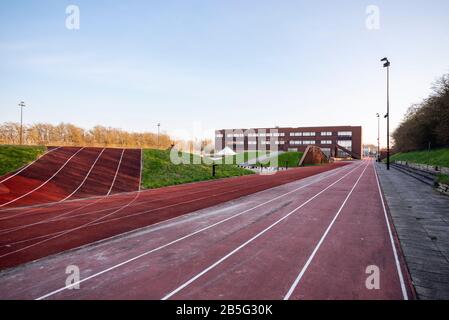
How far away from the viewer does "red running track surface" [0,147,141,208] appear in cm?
1606

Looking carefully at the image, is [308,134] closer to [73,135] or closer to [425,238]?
[73,135]

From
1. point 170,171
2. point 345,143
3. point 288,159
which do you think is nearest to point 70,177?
point 170,171

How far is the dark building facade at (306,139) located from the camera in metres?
94.9

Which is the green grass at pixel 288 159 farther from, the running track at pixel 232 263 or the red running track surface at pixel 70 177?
the running track at pixel 232 263

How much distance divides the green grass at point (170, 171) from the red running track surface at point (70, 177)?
3.66 ft

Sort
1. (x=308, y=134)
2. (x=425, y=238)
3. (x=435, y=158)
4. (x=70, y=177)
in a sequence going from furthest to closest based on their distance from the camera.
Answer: (x=308, y=134) < (x=435, y=158) < (x=70, y=177) < (x=425, y=238)

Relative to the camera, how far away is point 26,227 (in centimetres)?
1007

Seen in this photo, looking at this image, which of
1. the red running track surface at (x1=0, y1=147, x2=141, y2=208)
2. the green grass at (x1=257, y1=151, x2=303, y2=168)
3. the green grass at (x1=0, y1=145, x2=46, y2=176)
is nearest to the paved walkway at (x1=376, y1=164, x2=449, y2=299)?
the red running track surface at (x1=0, y1=147, x2=141, y2=208)

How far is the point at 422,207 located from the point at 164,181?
62.9 feet

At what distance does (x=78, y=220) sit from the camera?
11.2 m

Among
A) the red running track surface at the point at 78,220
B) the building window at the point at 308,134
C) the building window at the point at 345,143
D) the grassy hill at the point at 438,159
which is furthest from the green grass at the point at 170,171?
the building window at the point at 345,143

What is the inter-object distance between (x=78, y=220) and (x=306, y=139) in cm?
9363
